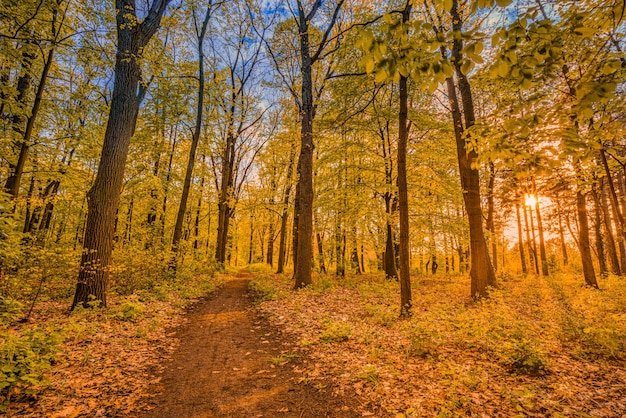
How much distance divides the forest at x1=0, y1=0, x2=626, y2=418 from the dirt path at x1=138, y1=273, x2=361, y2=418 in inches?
4.8

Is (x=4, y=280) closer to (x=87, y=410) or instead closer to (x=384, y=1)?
(x=87, y=410)

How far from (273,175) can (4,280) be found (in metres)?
17.9

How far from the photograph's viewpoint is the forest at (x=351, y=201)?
10.1ft

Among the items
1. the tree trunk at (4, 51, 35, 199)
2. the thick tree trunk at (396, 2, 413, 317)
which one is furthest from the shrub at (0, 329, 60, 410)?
the thick tree trunk at (396, 2, 413, 317)

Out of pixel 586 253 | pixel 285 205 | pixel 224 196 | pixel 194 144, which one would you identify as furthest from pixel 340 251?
pixel 586 253

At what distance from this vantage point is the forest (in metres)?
3.09

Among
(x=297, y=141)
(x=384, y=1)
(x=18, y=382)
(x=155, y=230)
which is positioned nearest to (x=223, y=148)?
(x=297, y=141)

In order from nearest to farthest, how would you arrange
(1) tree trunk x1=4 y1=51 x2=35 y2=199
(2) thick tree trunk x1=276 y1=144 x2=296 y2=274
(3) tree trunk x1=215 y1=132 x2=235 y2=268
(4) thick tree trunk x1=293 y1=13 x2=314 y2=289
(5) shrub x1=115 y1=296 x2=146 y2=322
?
1. (5) shrub x1=115 y1=296 x2=146 y2=322
2. (1) tree trunk x1=4 y1=51 x2=35 y2=199
3. (4) thick tree trunk x1=293 y1=13 x2=314 y2=289
4. (3) tree trunk x1=215 y1=132 x2=235 y2=268
5. (2) thick tree trunk x1=276 y1=144 x2=296 y2=274

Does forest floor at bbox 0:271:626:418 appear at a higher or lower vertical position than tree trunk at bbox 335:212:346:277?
lower

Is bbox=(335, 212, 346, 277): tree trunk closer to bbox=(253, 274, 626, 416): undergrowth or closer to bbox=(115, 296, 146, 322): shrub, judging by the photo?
bbox=(253, 274, 626, 416): undergrowth

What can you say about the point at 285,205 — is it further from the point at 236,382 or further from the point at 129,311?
the point at 236,382

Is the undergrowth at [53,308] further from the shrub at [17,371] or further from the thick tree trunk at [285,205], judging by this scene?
the thick tree trunk at [285,205]

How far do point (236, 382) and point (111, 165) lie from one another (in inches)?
276

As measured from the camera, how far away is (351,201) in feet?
49.0
